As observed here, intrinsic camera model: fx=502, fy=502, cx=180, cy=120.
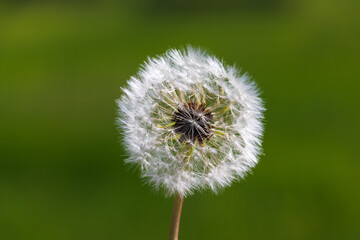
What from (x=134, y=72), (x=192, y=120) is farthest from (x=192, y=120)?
(x=134, y=72)

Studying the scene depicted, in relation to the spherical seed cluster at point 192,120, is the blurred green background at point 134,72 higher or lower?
higher

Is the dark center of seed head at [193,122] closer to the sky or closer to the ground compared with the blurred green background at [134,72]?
closer to the ground

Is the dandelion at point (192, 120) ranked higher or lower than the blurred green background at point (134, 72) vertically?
lower

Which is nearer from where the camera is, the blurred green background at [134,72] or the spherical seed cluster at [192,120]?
the spherical seed cluster at [192,120]

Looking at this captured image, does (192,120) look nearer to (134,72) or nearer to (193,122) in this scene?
(193,122)

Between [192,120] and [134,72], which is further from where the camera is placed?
[134,72]

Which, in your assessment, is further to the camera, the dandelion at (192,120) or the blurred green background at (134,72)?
the blurred green background at (134,72)
